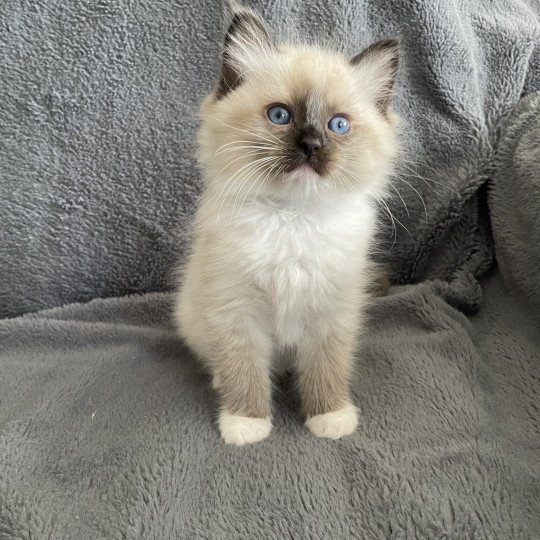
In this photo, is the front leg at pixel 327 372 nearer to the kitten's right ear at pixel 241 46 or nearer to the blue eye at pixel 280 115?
the blue eye at pixel 280 115

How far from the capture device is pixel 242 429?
990 millimetres

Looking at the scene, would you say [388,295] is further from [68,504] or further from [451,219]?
[68,504]

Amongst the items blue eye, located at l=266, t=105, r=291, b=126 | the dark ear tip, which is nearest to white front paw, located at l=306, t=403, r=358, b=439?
blue eye, located at l=266, t=105, r=291, b=126

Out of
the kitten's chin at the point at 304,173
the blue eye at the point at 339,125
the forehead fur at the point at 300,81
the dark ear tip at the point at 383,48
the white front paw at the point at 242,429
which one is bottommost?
the white front paw at the point at 242,429

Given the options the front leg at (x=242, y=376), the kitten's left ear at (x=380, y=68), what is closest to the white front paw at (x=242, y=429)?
the front leg at (x=242, y=376)

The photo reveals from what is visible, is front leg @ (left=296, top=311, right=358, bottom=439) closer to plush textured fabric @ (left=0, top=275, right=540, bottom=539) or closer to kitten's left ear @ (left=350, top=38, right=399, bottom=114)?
plush textured fabric @ (left=0, top=275, right=540, bottom=539)

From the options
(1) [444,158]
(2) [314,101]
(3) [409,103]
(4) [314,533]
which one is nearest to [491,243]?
(1) [444,158]

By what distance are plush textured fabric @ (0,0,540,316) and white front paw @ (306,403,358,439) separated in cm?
49

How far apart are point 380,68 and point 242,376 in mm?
634

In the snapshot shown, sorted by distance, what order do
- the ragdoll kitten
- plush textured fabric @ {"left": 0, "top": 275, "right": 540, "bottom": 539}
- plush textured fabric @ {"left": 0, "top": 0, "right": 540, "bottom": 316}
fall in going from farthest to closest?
plush textured fabric @ {"left": 0, "top": 0, "right": 540, "bottom": 316} → the ragdoll kitten → plush textured fabric @ {"left": 0, "top": 275, "right": 540, "bottom": 539}

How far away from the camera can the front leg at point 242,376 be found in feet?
3.25

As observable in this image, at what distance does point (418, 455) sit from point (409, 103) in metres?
0.90

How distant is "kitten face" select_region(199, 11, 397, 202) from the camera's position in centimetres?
90

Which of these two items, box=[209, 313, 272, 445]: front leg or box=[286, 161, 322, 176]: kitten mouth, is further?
box=[209, 313, 272, 445]: front leg
